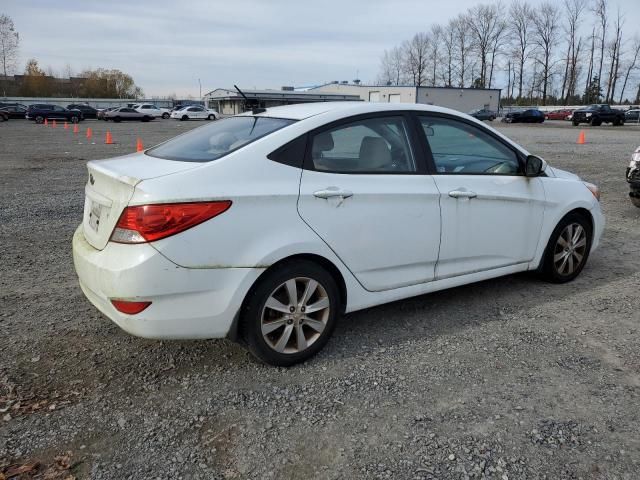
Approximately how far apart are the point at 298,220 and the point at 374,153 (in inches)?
33.6

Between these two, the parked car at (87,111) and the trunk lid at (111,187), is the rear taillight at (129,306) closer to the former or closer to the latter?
the trunk lid at (111,187)

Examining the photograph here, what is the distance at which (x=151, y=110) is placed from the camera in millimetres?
52188

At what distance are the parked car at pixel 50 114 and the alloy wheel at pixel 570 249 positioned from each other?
4642 centimetres

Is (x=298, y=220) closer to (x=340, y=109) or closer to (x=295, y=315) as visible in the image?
(x=295, y=315)

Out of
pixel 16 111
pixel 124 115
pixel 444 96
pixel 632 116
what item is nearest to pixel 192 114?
pixel 124 115

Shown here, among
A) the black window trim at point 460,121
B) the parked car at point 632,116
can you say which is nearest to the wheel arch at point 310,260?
the black window trim at point 460,121

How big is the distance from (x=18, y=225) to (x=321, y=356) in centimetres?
533

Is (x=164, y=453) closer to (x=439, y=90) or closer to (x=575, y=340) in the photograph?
(x=575, y=340)

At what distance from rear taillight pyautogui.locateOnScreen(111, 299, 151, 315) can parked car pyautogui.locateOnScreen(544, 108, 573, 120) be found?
212 ft

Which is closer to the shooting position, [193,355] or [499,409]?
[499,409]

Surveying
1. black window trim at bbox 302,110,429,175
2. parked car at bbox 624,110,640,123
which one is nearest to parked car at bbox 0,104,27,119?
black window trim at bbox 302,110,429,175

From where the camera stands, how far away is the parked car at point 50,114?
142 feet

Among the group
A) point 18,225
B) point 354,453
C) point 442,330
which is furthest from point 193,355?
point 18,225

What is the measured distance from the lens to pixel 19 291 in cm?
465
